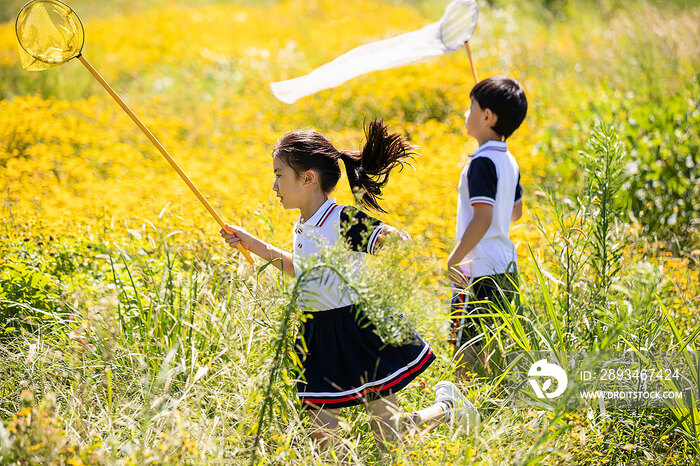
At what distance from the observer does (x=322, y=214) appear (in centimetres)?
266

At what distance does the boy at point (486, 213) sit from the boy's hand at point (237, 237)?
2.96 feet

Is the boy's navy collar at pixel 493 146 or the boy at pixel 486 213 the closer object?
the boy at pixel 486 213

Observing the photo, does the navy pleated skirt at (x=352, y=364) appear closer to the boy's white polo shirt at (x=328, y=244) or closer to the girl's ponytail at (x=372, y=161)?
the boy's white polo shirt at (x=328, y=244)

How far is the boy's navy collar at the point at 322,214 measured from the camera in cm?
265

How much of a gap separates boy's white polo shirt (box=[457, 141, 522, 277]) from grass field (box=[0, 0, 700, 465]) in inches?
6.7

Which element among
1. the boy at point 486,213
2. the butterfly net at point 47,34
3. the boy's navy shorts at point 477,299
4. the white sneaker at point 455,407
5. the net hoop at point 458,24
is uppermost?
the butterfly net at point 47,34

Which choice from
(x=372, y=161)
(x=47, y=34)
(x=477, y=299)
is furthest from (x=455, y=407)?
(x=47, y=34)

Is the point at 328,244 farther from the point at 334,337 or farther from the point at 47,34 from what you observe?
the point at 47,34

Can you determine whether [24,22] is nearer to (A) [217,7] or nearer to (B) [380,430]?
(B) [380,430]

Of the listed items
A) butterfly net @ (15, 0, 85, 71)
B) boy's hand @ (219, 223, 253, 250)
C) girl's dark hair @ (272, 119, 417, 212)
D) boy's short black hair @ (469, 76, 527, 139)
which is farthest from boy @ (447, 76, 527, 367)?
butterfly net @ (15, 0, 85, 71)

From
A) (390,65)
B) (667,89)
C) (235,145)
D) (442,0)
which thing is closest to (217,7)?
(442,0)

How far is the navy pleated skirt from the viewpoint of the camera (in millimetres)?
2504

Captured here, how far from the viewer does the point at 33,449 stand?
1.94 metres

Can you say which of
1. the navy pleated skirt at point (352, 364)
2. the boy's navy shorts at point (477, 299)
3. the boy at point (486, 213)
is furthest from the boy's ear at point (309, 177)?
the boy's navy shorts at point (477, 299)
